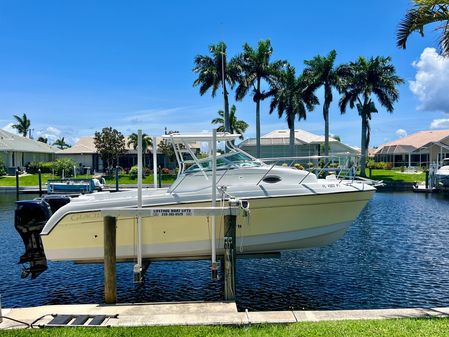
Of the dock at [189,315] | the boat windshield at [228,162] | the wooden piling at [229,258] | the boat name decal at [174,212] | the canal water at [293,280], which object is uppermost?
the boat windshield at [228,162]

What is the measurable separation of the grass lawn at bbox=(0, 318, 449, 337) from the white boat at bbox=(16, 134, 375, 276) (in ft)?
12.2

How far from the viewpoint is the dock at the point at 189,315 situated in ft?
21.3

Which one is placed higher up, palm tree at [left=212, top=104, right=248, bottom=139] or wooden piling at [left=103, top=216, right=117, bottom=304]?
palm tree at [left=212, top=104, right=248, bottom=139]

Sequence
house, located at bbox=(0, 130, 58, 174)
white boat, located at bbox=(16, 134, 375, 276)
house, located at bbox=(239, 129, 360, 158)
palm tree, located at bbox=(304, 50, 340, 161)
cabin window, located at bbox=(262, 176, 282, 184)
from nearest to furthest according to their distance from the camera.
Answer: white boat, located at bbox=(16, 134, 375, 276) < cabin window, located at bbox=(262, 176, 282, 184) < palm tree, located at bbox=(304, 50, 340, 161) < house, located at bbox=(0, 130, 58, 174) < house, located at bbox=(239, 129, 360, 158)

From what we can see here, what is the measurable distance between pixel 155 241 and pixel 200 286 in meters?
1.88

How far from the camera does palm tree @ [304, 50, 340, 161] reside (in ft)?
162

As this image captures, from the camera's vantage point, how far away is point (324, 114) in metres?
50.8

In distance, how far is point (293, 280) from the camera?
1108 cm

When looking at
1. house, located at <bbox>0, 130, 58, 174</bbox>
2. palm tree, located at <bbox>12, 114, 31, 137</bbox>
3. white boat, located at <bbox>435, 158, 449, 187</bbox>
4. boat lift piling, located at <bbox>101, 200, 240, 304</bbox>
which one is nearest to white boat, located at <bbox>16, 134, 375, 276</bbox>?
boat lift piling, located at <bbox>101, 200, 240, 304</bbox>

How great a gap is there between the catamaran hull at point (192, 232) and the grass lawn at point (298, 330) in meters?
3.69

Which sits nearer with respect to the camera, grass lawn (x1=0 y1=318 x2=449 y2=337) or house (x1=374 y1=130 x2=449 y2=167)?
grass lawn (x1=0 y1=318 x2=449 y2=337)

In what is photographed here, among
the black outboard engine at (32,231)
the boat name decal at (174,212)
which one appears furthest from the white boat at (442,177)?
the black outboard engine at (32,231)

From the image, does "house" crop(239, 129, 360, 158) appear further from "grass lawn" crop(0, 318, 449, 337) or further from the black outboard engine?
"grass lawn" crop(0, 318, 449, 337)

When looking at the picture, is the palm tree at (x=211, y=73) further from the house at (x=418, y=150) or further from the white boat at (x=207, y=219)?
the white boat at (x=207, y=219)
